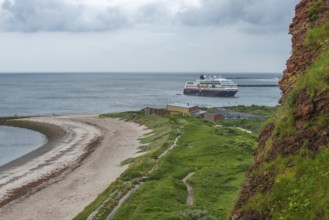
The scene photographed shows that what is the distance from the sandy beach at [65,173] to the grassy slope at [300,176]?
2181 cm

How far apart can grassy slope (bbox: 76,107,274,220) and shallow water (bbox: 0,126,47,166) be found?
78.0ft

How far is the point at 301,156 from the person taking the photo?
1302cm

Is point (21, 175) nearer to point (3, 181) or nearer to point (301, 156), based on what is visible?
point (3, 181)

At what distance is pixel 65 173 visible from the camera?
48594 millimetres

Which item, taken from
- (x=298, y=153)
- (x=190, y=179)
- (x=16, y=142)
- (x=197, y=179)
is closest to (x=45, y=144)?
(x=16, y=142)

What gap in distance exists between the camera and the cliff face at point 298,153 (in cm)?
1188

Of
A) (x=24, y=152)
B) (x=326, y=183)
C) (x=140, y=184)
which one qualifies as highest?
(x=326, y=183)

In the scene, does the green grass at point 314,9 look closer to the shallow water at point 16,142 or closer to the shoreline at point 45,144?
the shoreline at point 45,144

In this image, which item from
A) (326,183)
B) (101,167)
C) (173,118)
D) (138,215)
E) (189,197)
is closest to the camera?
(326,183)

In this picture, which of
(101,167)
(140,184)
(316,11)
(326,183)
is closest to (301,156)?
(326,183)

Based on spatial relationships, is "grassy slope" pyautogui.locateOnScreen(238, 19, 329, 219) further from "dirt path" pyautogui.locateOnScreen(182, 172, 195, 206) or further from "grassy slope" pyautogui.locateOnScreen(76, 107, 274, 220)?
"dirt path" pyautogui.locateOnScreen(182, 172, 195, 206)

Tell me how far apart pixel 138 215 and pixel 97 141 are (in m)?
49.4

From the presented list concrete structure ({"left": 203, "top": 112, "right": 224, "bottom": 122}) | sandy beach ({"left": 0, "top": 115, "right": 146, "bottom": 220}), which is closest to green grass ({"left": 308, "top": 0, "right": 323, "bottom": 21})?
sandy beach ({"left": 0, "top": 115, "right": 146, "bottom": 220})

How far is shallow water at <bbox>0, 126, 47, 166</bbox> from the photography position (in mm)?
68438
